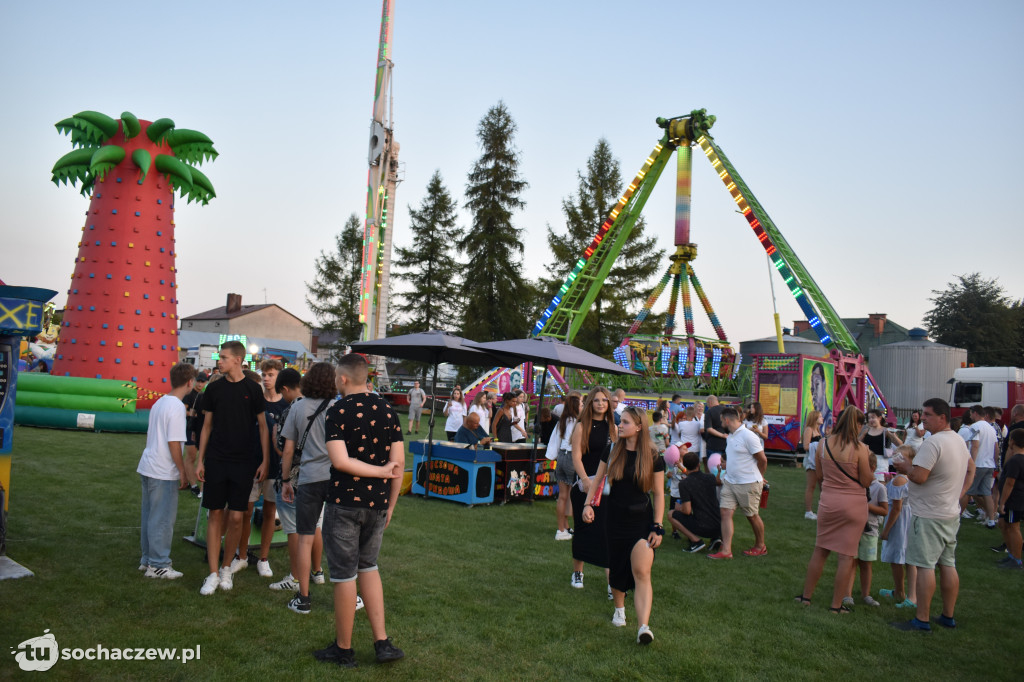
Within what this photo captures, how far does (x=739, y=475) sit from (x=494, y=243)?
106ft

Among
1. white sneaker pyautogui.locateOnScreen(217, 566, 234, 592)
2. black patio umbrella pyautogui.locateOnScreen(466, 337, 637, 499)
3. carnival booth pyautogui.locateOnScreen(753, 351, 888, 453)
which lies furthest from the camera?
carnival booth pyautogui.locateOnScreen(753, 351, 888, 453)

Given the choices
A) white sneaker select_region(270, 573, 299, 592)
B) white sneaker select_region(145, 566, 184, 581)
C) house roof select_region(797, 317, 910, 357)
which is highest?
house roof select_region(797, 317, 910, 357)

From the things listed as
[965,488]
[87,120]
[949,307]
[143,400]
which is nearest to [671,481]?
[965,488]

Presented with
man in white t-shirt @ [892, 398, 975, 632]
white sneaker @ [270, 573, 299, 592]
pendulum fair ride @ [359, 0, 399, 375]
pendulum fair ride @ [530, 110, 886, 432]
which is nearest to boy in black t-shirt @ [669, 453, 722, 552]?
man in white t-shirt @ [892, 398, 975, 632]

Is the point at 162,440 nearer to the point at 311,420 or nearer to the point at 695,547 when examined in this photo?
the point at 311,420

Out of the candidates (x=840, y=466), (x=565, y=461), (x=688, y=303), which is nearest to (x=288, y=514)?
(x=565, y=461)

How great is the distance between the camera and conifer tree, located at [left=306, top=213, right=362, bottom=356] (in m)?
43.8

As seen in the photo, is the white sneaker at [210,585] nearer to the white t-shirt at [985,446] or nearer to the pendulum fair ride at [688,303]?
the white t-shirt at [985,446]

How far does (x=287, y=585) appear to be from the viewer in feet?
17.9

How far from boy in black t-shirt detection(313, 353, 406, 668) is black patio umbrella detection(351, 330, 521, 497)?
201 inches

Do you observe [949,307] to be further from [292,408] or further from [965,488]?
[292,408]

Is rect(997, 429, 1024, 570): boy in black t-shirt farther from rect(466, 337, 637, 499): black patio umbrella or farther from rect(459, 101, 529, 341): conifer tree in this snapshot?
rect(459, 101, 529, 341): conifer tree

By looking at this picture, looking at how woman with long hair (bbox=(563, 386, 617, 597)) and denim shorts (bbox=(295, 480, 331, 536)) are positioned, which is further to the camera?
woman with long hair (bbox=(563, 386, 617, 597))

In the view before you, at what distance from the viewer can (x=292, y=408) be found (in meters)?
4.94
